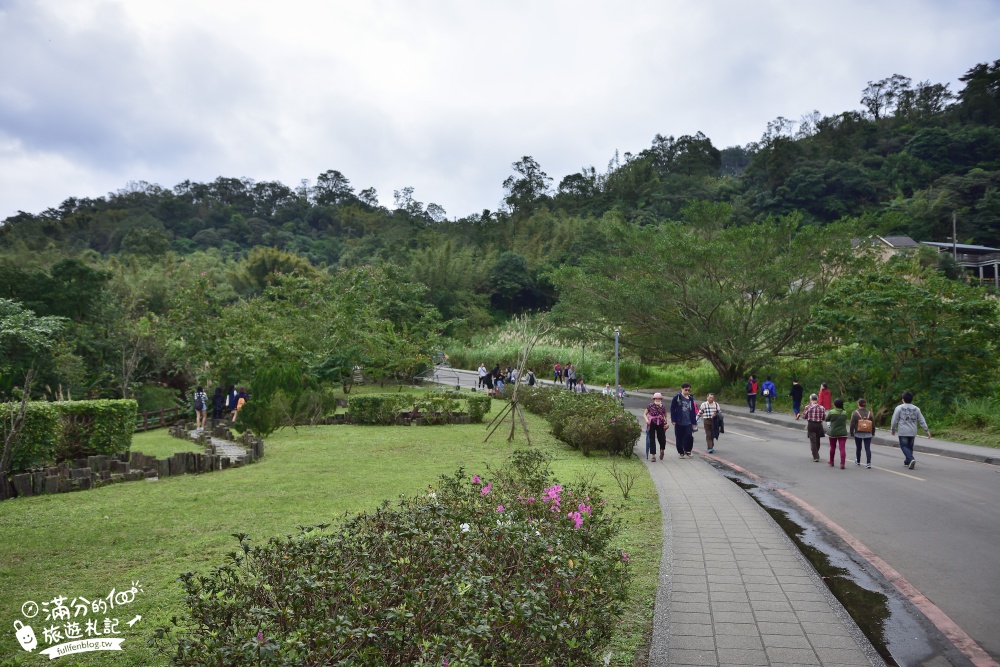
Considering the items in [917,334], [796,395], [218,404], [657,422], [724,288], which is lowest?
[218,404]

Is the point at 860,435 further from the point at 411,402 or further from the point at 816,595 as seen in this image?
the point at 411,402

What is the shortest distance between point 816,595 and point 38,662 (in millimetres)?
5338

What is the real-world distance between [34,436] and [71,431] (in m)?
1.32

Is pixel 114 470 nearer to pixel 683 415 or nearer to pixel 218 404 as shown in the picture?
pixel 683 415

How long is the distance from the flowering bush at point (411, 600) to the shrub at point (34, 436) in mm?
8356

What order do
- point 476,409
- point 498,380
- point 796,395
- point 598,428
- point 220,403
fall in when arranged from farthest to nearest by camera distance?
point 498,380 → point 796,395 → point 220,403 → point 476,409 → point 598,428

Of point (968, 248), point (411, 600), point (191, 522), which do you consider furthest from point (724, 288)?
point (968, 248)

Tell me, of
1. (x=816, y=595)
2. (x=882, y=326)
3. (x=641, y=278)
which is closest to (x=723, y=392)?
(x=641, y=278)

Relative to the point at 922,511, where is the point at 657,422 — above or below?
above

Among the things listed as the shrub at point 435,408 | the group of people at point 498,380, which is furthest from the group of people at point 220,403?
the group of people at point 498,380

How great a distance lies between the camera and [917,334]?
20156 mm

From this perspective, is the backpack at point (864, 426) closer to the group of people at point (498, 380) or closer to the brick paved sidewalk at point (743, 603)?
the brick paved sidewalk at point (743, 603)

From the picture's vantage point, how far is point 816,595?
5.30 meters

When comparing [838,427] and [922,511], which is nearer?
[922,511]
